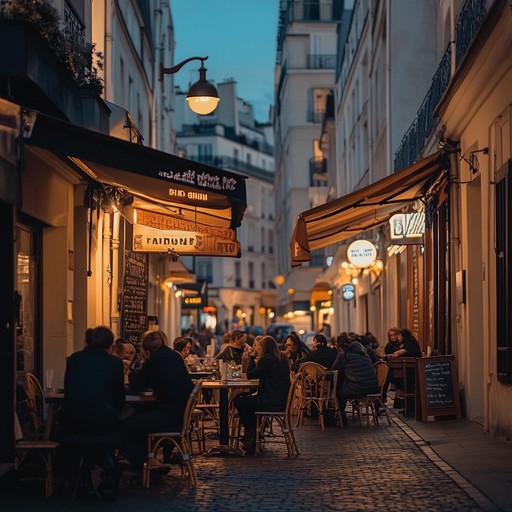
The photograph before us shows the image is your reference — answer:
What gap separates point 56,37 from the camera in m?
13.6

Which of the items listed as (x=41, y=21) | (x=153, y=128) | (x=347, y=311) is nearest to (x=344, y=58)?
(x=347, y=311)

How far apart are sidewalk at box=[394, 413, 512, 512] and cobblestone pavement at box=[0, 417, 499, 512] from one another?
5.2 inches

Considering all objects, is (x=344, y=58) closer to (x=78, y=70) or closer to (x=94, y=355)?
(x=78, y=70)

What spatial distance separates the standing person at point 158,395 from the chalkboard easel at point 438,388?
23.6 ft

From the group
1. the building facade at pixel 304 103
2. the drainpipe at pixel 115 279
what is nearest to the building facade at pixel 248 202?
the building facade at pixel 304 103

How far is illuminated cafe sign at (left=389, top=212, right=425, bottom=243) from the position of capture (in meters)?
23.9

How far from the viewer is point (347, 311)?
49.5 metres

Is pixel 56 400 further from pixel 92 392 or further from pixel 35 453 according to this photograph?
pixel 92 392

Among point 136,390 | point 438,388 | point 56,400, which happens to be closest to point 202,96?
point 438,388

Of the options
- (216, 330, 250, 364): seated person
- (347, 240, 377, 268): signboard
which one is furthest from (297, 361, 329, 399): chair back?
(347, 240, 377, 268): signboard

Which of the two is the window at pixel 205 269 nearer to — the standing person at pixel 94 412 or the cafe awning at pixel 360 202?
the cafe awning at pixel 360 202

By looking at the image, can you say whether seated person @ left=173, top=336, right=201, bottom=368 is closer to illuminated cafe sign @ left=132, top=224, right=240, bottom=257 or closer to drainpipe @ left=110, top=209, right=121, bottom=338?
drainpipe @ left=110, top=209, right=121, bottom=338

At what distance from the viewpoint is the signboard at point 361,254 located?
31219 millimetres

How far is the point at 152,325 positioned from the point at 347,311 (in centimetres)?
2359
